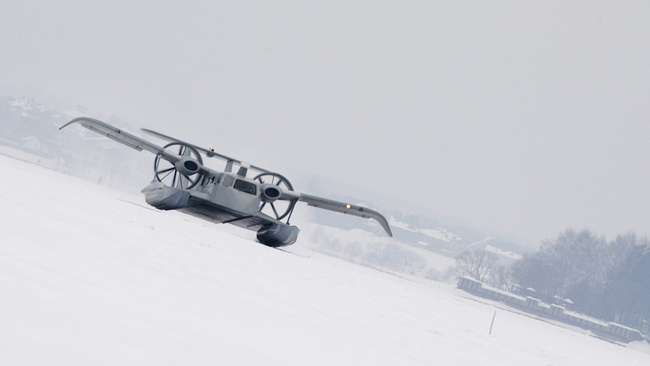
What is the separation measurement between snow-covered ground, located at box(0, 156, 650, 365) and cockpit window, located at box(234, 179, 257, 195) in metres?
10.4

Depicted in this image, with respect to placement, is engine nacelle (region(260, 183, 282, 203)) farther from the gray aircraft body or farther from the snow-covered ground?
the snow-covered ground

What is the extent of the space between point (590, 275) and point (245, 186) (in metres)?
177

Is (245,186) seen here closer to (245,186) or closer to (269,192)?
(245,186)

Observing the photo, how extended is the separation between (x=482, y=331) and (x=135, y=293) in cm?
817

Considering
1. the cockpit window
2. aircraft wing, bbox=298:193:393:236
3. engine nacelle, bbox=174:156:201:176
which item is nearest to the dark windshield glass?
the cockpit window

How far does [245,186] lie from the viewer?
21.2m

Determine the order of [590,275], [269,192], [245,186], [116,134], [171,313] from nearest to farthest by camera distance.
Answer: [171,313], [245,186], [269,192], [116,134], [590,275]

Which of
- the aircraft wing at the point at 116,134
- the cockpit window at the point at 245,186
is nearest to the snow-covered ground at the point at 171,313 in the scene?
the cockpit window at the point at 245,186

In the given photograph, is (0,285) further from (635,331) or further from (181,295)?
(635,331)

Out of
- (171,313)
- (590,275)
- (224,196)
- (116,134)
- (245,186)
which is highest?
(590,275)

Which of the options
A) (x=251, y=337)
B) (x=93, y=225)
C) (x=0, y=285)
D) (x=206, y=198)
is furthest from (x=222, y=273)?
(x=206, y=198)

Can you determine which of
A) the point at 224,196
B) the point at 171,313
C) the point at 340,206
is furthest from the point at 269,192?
the point at 171,313

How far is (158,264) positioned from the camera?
7.34 meters

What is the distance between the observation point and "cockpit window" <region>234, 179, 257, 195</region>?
21125 millimetres
